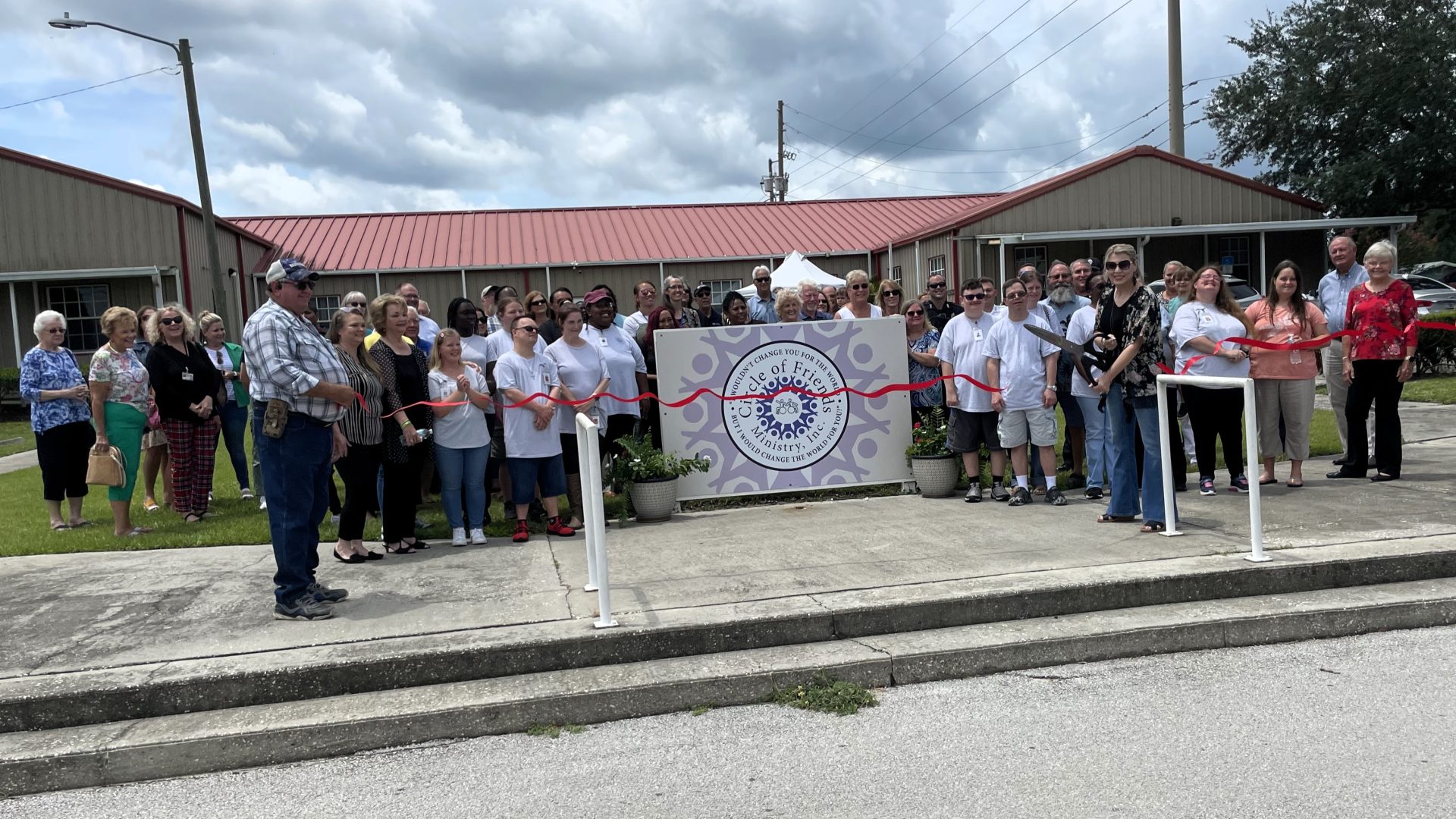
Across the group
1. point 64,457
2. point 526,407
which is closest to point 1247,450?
point 526,407

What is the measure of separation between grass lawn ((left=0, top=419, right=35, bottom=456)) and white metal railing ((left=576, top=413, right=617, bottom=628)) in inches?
572

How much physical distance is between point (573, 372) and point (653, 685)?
3610 millimetres

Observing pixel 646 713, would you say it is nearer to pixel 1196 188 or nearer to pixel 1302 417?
pixel 1302 417

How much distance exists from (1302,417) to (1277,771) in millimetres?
5306

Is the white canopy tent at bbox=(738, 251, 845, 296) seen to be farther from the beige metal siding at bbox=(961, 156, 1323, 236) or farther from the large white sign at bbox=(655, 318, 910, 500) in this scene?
the large white sign at bbox=(655, 318, 910, 500)

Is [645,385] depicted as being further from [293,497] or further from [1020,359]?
[293,497]

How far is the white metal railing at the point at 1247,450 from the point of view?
224 inches

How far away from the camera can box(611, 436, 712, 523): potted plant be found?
317 inches

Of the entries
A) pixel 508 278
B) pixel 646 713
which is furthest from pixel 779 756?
pixel 508 278

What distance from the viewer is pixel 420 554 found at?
702cm

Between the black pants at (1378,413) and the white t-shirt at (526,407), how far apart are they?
634cm

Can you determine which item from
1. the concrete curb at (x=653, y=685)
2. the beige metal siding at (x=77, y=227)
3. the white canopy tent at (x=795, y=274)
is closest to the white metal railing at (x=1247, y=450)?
the concrete curb at (x=653, y=685)

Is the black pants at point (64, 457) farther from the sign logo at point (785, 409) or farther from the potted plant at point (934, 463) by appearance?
the potted plant at point (934, 463)

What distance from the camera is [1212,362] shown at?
7.46m
